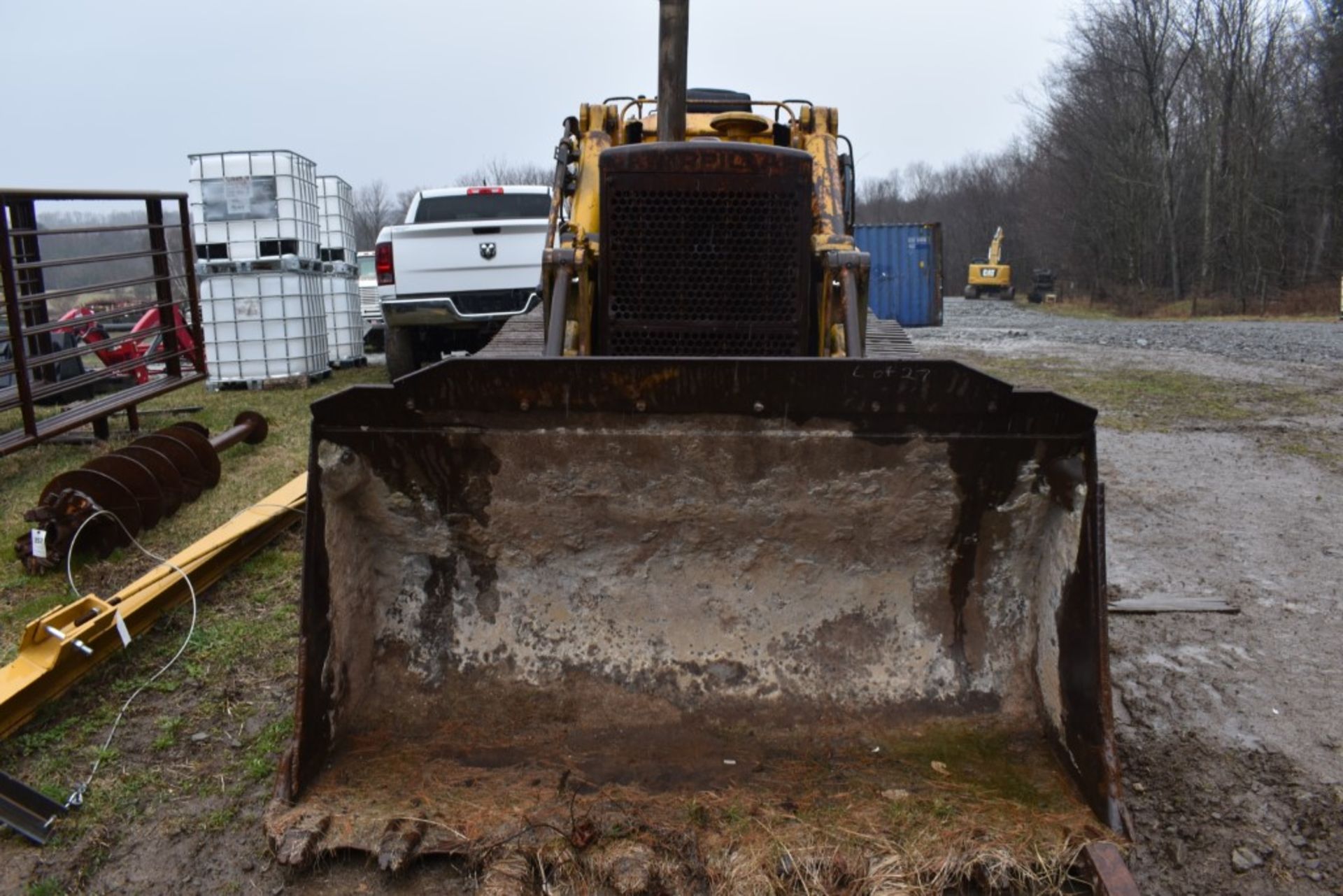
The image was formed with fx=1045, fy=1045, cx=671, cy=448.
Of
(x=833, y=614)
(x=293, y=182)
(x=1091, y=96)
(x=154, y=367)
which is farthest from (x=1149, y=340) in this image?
(x=1091, y=96)

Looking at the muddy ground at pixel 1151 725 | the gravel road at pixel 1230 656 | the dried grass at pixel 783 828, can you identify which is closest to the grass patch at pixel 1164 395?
the gravel road at pixel 1230 656

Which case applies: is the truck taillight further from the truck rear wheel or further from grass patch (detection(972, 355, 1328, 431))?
grass patch (detection(972, 355, 1328, 431))

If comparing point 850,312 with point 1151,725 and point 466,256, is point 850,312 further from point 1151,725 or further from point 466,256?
point 466,256

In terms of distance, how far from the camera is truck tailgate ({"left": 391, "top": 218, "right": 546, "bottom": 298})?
10156 millimetres

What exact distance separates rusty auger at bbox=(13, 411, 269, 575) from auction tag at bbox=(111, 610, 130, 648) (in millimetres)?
1357

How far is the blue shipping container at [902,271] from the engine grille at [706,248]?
56.4 ft

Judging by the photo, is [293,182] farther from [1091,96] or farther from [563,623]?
[1091,96]

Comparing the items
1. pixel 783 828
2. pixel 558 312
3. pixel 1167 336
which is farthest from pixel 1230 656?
pixel 1167 336

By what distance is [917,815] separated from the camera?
2.47 metres

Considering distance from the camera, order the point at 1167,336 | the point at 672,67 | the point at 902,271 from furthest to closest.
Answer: the point at 902,271 → the point at 1167,336 → the point at 672,67

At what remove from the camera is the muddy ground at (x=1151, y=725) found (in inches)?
102

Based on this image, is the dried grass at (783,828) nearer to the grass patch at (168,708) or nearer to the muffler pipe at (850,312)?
the grass patch at (168,708)

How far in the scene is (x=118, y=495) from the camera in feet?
16.5

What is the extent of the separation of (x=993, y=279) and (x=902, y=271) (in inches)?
1034
